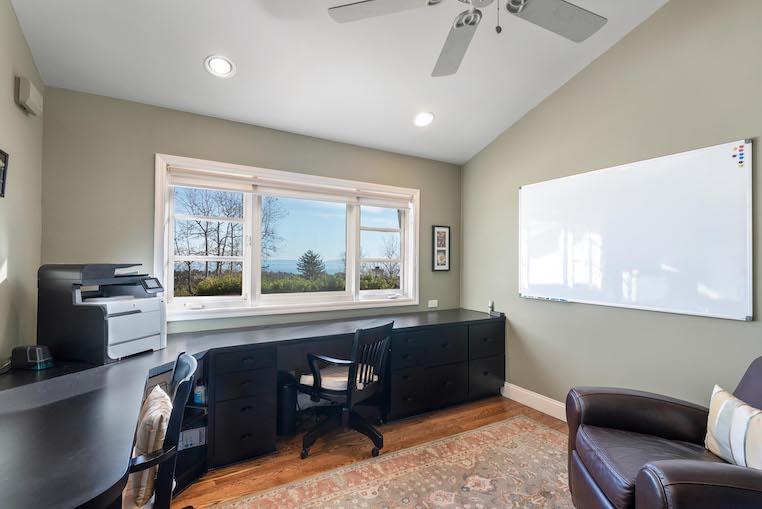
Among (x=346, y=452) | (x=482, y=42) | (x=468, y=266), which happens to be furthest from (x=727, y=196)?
(x=346, y=452)

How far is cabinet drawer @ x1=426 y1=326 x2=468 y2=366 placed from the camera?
288 centimetres

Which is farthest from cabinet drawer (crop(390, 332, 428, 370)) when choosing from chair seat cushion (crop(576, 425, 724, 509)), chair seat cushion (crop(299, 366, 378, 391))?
chair seat cushion (crop(576, 425, 724, 509))

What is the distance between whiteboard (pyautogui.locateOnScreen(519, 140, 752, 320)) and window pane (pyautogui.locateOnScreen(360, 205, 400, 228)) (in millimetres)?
1252

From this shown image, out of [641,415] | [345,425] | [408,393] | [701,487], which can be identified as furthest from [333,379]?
[701,487]

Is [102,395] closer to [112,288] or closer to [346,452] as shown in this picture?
[112,288]

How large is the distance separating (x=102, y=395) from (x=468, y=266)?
3.12 meters

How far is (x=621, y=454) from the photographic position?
148 cm

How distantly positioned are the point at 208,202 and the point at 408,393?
2175 mm

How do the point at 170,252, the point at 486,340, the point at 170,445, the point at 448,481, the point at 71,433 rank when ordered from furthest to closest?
the point at 486,340, the point at 170,252, the point at 448,481, the point at 170,445, the point at 71,433

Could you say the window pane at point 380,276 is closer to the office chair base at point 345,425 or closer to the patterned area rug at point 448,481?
the office chair base at point 345,425

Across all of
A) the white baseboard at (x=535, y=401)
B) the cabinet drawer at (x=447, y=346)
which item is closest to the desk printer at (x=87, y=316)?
the cabinet drawer at (x=447, y=346)

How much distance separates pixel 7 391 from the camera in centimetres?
133

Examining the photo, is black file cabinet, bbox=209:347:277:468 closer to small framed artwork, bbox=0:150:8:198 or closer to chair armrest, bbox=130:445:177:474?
chair armrest, bbox=130:445:177:474

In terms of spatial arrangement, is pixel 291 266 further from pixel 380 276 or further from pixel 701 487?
pixel 701 487
